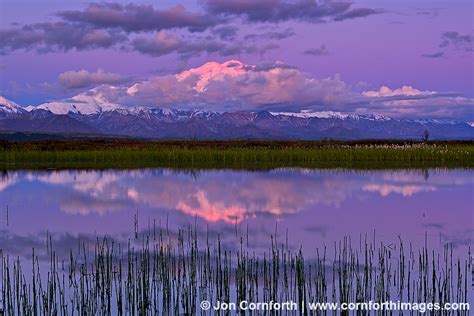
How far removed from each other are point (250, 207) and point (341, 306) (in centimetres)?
1269

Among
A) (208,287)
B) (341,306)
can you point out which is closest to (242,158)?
(208,287)

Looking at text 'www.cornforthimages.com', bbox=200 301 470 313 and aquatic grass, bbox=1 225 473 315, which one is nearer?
text 'www.cornforthimages.com', bbox=200 301 470 313

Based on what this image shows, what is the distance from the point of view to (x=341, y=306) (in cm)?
805

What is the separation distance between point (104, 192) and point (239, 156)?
1832 cm

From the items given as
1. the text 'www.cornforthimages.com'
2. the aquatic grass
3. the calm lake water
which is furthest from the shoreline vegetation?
the text 'www.cornforthimages.com'

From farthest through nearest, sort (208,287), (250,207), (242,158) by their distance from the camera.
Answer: (242,158) → (250,207) → (208,287)

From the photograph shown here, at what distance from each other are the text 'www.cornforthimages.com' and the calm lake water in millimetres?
3941

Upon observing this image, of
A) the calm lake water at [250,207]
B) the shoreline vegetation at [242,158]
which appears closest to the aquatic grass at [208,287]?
the calm lake water at [250,207]

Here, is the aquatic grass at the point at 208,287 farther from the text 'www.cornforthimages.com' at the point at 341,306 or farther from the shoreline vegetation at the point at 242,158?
the shoreline vegetation at the point at 242,158

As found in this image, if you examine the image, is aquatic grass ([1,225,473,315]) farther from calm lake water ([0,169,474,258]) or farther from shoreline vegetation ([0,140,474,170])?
shoreline vegetation ([0,140,474,170])

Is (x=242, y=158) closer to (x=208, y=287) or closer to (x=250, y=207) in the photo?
(x=250, y=207)

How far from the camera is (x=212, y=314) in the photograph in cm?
882

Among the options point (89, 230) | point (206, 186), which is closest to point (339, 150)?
point (206, 186)

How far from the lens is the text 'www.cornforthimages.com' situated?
26.4 feet
